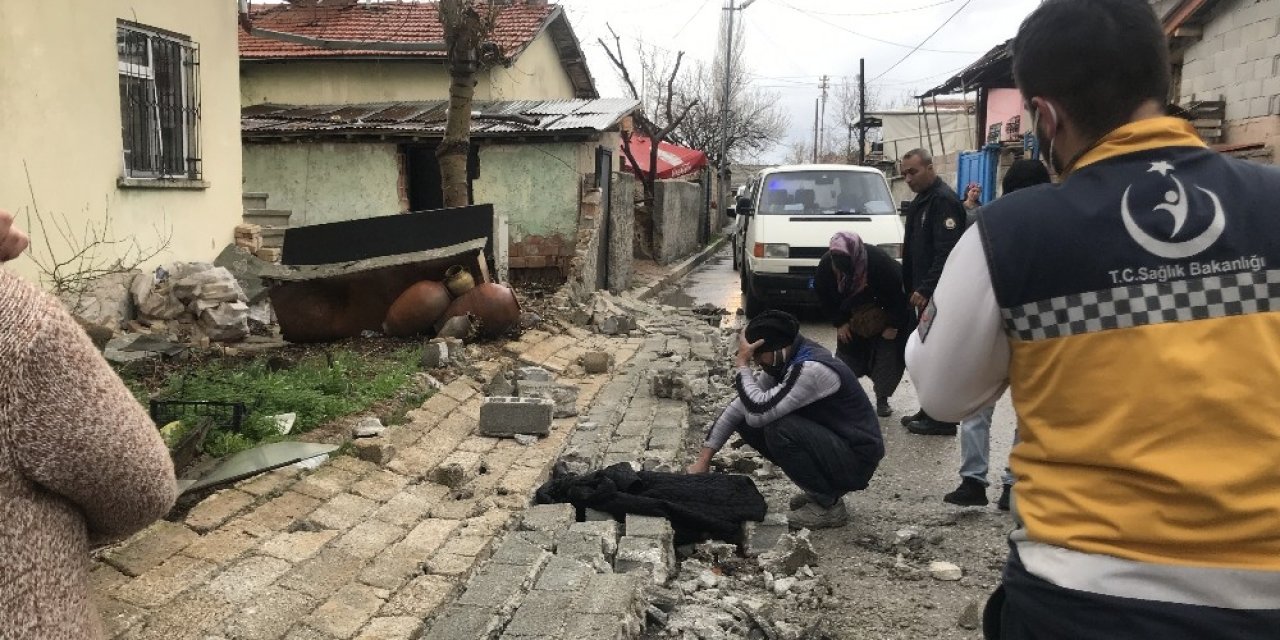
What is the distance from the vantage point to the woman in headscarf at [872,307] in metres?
7.21

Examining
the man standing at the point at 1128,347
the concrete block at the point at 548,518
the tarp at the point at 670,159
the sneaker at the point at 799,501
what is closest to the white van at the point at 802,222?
the sneaker at the point at 799,501

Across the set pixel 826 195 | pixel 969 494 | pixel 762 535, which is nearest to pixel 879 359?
pixel 969 494

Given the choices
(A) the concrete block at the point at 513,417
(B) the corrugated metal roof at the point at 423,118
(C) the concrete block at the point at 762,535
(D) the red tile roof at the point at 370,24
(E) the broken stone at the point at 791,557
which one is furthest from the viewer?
(D) the red tile roof at the point at 370,24

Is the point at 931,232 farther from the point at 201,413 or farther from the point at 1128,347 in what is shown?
the point at 1128,347

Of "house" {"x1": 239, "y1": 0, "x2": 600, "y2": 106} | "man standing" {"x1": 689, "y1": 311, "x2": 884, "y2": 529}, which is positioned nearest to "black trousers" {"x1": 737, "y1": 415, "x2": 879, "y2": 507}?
"man standing" {"x1": 689, "y1": 311, "x2": 884, "y2": 529}

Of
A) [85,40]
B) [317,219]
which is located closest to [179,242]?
[85,40]

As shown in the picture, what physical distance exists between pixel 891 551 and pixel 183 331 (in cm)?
714

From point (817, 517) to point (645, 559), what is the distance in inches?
54.8

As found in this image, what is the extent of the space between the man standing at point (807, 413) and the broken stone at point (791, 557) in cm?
50

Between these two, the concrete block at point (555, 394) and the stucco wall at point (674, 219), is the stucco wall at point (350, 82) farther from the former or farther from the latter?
the concrete block at point (555, 394)

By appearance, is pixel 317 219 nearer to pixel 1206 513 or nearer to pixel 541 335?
pixel 541 335

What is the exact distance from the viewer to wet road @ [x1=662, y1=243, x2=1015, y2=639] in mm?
4258

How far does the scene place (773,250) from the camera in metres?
12.5

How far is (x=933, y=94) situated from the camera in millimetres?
25781
